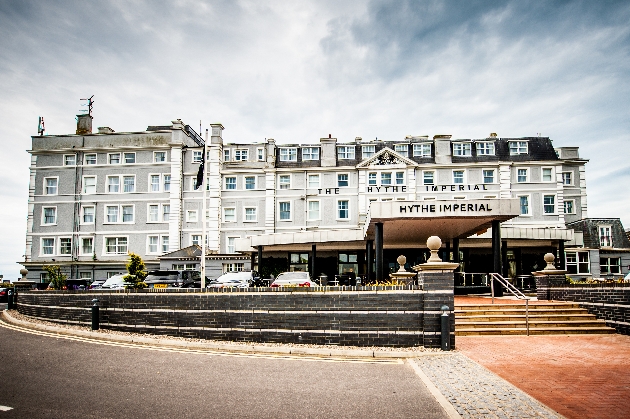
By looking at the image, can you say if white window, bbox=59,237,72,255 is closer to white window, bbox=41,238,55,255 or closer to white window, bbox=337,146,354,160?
white window, bbox=41,238,55,255

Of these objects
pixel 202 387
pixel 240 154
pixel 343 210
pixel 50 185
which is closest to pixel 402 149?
pixel 343 210

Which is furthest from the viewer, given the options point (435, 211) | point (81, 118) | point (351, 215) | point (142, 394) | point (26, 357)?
point (81, 118)

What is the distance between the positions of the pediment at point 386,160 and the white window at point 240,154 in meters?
10.8

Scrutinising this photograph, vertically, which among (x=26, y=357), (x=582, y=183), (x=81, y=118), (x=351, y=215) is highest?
(x=81, y=118)

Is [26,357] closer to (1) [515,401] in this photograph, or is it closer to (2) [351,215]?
(1) [515,401]

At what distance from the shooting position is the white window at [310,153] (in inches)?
1694

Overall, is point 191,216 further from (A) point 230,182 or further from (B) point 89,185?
(B) point 89,185

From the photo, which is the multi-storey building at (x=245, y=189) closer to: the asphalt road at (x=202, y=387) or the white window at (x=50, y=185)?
the white window at (x=50, y=185)

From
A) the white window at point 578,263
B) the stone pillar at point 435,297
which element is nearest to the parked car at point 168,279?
the stone pillar at point 435,297

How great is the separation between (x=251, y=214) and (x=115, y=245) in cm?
1359

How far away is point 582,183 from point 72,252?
47.8 metres

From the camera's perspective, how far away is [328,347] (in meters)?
11.2

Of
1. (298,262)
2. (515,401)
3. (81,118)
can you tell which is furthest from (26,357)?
(81,118)

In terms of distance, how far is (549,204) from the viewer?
4019cm
